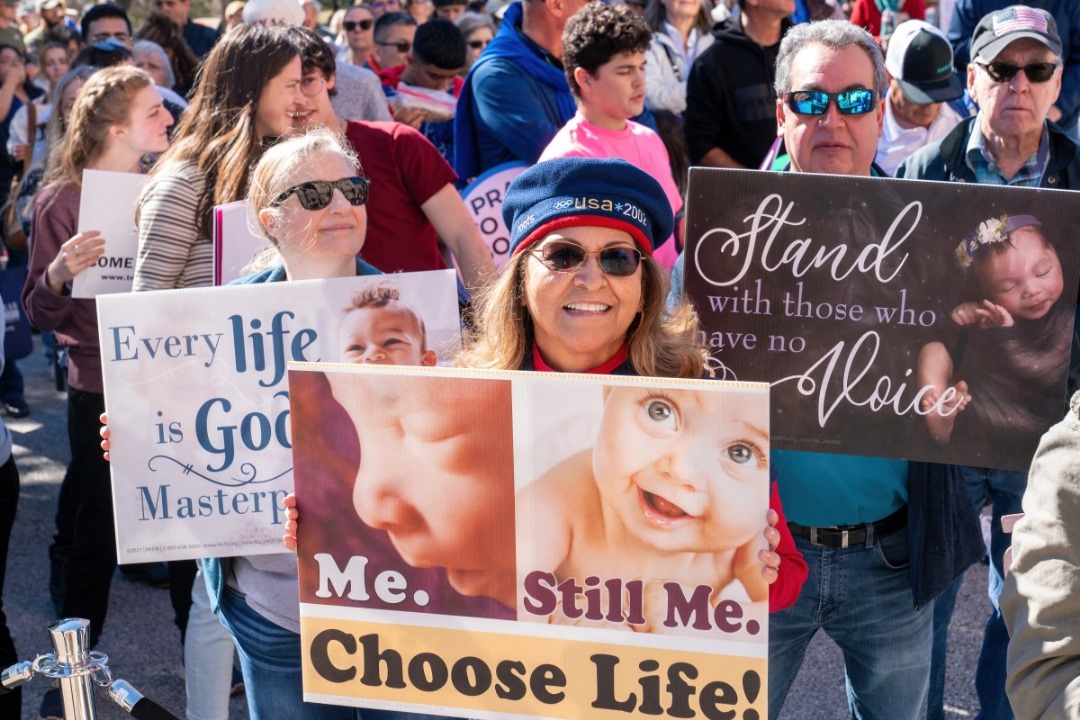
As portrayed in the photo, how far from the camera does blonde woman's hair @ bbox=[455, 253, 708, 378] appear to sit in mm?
2445

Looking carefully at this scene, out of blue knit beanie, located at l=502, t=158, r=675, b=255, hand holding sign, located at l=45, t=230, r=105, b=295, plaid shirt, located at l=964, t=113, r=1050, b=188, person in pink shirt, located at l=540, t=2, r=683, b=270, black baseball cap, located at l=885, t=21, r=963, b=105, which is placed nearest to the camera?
blue knit beanie, located at l=502, t=158, r=675, b=255

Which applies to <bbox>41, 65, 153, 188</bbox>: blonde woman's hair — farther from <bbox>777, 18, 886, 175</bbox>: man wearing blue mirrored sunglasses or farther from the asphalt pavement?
<bbox>777, 18, 886, 175</bbox>: man wearing blue mirrored sunglasses

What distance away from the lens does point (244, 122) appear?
153 inches

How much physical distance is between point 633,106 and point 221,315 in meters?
2.37

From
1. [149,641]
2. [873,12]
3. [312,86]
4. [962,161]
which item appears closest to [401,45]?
[873,12]

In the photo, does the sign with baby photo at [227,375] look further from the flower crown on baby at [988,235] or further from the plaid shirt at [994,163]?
the plaid shirt at [994,163]

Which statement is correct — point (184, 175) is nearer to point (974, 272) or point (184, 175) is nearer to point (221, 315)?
point (221, 315)

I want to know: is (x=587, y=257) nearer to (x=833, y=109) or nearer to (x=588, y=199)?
(x=588, y=199)

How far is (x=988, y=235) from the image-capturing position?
2.55m

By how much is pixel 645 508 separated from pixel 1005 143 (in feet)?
6.97

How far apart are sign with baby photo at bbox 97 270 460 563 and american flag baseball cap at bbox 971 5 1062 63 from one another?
75.0 inches

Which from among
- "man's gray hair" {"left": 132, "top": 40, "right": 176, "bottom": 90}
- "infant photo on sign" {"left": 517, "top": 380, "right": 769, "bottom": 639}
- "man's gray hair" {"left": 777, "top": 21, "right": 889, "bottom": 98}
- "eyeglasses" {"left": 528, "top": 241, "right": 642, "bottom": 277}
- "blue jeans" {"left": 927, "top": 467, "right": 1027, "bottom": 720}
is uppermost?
"man's gray hair" {"left": 132, "top": 40, "right": 176, "bottom": 90}

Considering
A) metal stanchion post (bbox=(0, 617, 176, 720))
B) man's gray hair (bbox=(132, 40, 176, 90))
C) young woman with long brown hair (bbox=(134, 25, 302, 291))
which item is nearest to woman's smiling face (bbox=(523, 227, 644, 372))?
metal stanchion post (bbox=(0, 617, 176, 720))

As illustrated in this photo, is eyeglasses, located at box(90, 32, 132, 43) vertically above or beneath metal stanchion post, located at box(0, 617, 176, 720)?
above
